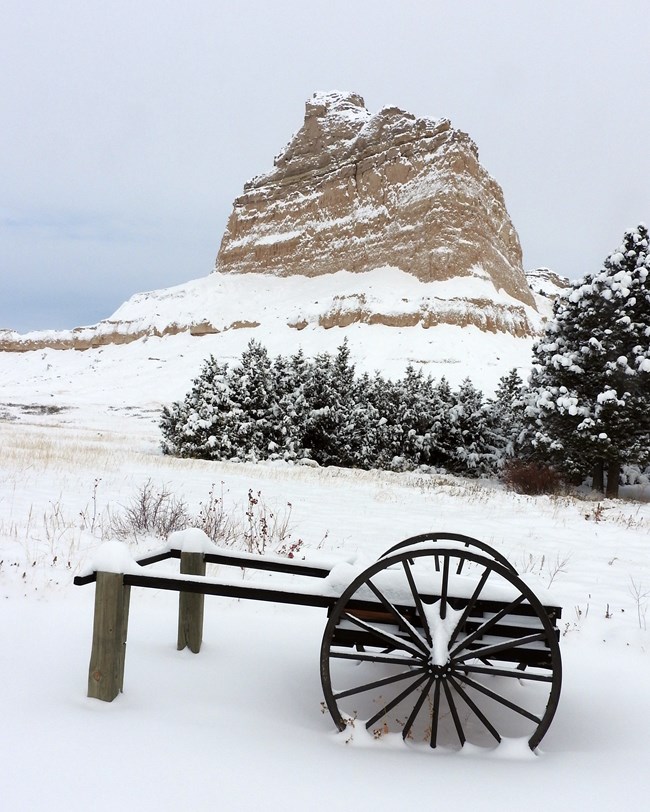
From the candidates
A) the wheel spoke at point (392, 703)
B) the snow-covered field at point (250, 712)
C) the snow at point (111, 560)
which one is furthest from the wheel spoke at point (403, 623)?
the snow at point (111, 560)

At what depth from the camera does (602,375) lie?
16.5 m

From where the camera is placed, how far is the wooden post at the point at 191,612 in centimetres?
382

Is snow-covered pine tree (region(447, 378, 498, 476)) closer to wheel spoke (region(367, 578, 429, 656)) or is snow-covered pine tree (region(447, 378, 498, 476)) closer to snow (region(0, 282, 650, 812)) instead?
snow (region(0, 282, 650, 812))

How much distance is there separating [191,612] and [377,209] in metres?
92.1

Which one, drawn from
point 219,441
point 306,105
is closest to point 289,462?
point 219,441

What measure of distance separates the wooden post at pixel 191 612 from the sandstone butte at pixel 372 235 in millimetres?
66009

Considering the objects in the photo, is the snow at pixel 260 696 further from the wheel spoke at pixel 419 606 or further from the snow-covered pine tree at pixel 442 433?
the snow-covered pine tree at pixel 442 433

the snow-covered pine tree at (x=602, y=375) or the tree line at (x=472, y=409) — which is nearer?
the snow-covered pine tree at (x=602, y=375)

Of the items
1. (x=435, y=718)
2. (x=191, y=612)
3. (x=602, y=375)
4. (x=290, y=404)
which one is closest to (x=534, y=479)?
(x=602, y=375)

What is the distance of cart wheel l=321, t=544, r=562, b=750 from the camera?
2.81 metres

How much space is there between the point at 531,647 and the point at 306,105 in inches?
4940

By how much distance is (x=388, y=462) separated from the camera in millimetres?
22797

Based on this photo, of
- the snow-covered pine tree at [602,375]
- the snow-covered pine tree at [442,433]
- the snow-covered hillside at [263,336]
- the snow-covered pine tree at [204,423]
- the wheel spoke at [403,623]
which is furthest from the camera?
the snow-covered hillside at [263,336]

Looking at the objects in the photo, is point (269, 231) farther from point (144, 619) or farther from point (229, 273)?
point (144, 619)
